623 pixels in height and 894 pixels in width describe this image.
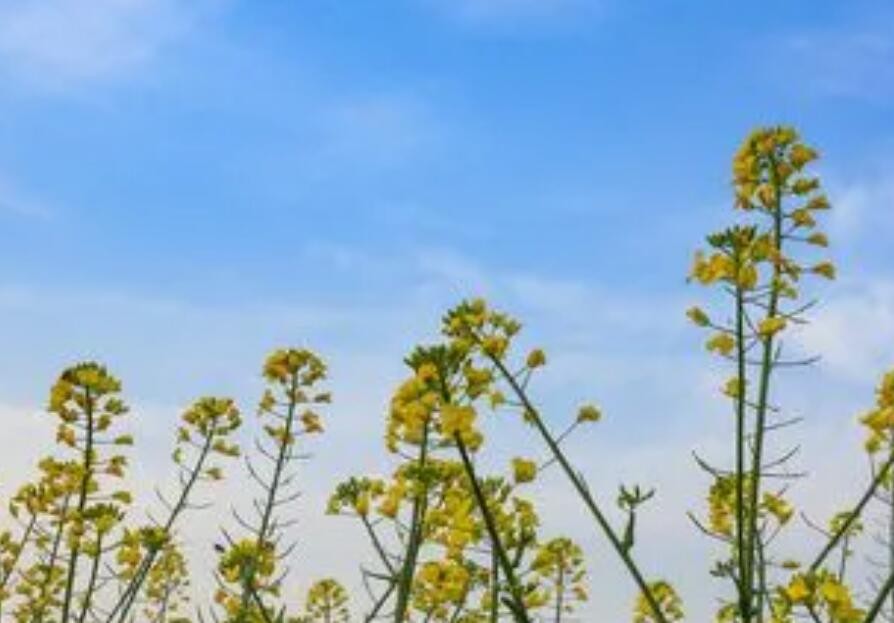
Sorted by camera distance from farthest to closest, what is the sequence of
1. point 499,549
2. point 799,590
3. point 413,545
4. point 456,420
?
point 413,545 → point 799,590 → point 456,420 → point 499,549

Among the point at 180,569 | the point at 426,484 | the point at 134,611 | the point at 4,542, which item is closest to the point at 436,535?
the point at 426,484

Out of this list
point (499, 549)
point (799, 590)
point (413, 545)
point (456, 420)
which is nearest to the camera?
point (499, 549)

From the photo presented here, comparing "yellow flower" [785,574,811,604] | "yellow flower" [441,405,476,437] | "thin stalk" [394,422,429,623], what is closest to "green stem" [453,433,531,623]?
"yellow flower" [441,405,476,437]

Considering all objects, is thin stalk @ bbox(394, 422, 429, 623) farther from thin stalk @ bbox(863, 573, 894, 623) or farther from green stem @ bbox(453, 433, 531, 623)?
thin stalk @ bbox(863, 573, 894, 623)

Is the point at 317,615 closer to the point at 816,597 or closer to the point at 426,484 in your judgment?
the point at 426,484

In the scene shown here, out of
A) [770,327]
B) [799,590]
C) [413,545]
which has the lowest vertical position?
[799,590]

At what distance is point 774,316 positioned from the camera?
4.87m

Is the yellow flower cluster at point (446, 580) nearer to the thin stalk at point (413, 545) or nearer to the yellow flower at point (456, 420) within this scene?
the thin stalk at point (413, 545)

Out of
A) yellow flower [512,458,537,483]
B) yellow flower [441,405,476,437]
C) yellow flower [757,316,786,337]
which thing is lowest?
yellow flower [441,405,476,437]

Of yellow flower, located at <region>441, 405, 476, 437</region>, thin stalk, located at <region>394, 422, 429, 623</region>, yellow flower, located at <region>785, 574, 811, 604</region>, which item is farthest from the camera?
thin stalk, located at <region>394, 422, 429, 623</region>

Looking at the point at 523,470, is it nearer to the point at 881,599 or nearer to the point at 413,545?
the point at 413,545

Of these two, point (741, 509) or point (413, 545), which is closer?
point (741, 509)

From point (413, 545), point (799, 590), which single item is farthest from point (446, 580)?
point (799, 590)

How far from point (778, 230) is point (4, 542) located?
26.8 ft
